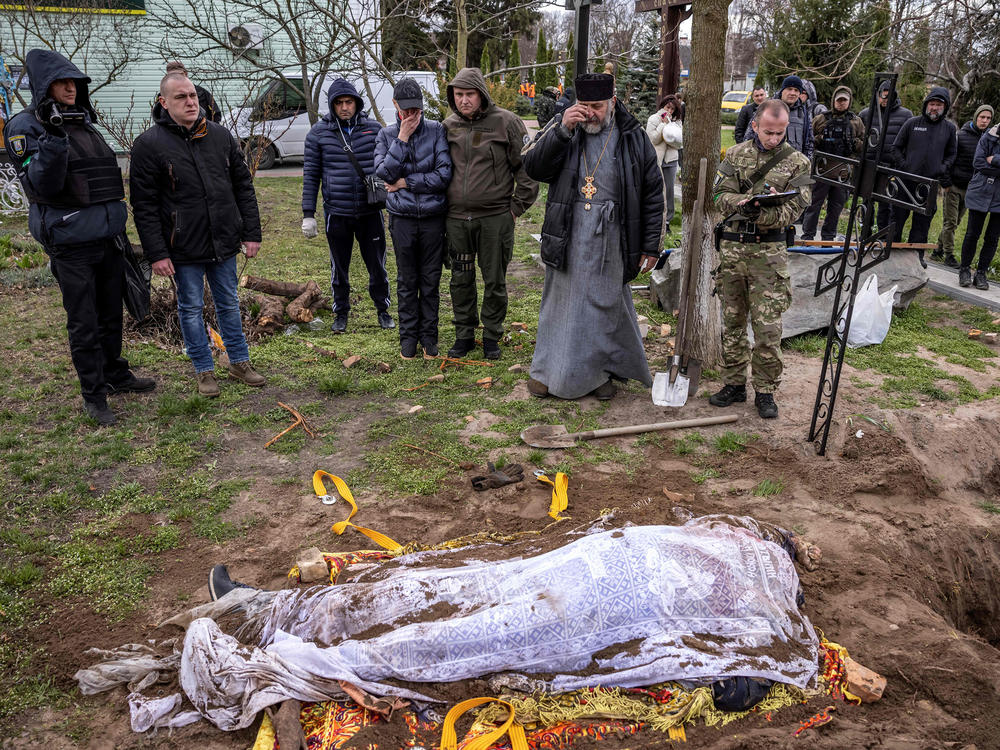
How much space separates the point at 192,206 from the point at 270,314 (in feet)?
6.50

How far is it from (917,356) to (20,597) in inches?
273

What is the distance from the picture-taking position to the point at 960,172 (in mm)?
9102

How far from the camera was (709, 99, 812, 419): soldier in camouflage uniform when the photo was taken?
16.2 feet

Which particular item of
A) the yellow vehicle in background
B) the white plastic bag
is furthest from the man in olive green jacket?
the yellow vehicle in background

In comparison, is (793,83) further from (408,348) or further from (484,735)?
(484,735)

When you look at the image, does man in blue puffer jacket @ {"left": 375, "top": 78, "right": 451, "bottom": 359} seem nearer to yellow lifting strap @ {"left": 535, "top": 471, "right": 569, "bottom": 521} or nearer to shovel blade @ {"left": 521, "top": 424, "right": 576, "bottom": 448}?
shovel blade @ {"left": 521, "top": 424, "right": 576, "bottom": 448}

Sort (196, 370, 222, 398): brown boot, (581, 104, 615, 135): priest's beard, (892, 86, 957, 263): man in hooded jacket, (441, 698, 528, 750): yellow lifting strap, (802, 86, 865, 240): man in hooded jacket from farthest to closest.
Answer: (802, 86, 865, 240): man in hooded jacket, (892, 86, 957, 263): man in hooded jacket, (196, 370, 222, 398): brown boot, (581, 104, 615, 135): priest's beard, (441, 698, 528, 750): yellow lifting strap

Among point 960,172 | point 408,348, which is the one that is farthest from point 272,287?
point 960,172

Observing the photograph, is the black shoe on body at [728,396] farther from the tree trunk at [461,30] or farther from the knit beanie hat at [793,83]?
the tree trunk at [461,30]

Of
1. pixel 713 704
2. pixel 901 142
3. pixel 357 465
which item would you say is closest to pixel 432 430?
pixel 357 465

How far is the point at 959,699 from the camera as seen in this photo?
2771 mm

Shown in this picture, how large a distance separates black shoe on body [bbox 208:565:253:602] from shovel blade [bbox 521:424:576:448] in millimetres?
2204

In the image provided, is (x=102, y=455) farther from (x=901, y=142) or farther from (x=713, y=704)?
(x=901, y=142)

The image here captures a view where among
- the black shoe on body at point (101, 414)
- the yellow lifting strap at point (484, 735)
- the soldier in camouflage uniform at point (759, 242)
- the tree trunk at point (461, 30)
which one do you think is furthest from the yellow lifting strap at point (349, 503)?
the tree trunk at point (461, 30)
